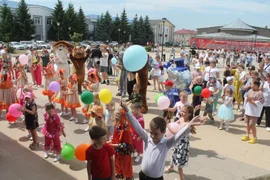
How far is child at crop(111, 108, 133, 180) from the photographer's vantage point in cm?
416

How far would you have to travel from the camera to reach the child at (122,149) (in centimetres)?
416

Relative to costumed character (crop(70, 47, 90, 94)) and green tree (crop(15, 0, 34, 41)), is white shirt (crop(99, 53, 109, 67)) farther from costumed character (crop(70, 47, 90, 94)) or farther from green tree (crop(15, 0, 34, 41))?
green tree (crop(15, 0, 34, 41))

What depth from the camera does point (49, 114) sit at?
517cm

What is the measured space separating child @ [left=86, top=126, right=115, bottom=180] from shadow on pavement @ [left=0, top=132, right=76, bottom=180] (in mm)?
1620

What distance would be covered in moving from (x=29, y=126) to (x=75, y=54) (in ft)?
17.7

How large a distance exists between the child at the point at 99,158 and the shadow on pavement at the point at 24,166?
63.8 inches

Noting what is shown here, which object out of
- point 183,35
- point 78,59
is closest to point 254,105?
point 78,59

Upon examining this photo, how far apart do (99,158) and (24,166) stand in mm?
2619

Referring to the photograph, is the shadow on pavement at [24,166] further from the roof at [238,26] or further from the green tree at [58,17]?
the roof at [238,26]

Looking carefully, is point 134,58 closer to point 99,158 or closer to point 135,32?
point 99,158

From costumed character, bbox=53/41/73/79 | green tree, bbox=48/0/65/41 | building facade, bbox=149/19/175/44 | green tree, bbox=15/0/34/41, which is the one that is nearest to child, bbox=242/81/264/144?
costumed character, bbox=53/41/73/79

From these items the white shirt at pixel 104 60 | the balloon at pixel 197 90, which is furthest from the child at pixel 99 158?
the white shirt at pixel 104 60

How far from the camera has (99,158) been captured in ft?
10.7

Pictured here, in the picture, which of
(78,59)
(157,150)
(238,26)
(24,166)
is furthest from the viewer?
(238,26)
